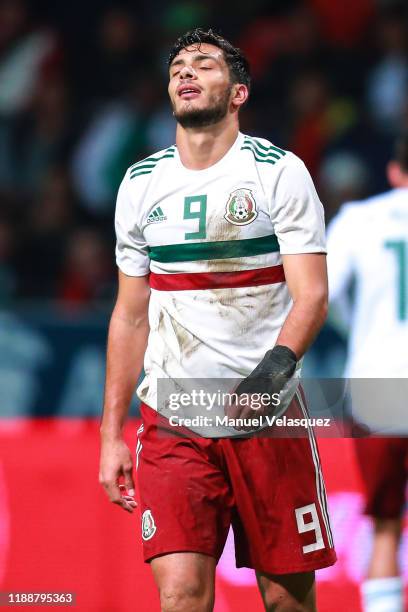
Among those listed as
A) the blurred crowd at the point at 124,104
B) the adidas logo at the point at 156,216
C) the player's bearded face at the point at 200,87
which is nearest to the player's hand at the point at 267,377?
the adidas logo at the point at 156,216

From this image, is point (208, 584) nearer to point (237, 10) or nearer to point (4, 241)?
point (4, 241)

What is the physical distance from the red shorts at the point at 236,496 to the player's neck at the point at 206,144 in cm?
80

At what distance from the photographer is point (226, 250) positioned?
386 centimetres

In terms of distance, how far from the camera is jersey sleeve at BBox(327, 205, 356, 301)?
4746 millimetres

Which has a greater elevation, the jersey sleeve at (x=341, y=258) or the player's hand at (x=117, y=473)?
the jersey sleeve at (x=341, y=258)

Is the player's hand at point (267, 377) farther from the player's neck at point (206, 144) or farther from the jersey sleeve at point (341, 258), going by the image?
the jersey sleeve at point (341, 258)

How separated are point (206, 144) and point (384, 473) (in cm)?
148

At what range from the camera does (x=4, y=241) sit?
8922 millimetres

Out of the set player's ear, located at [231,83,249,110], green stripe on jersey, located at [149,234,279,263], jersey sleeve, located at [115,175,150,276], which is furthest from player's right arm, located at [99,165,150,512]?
player's ear, located at [231,83,249,110]

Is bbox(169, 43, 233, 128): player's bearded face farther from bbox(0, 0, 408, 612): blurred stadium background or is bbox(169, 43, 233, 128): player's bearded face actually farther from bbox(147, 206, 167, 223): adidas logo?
bbox(0, 0, 408, 612): blurred stadium background

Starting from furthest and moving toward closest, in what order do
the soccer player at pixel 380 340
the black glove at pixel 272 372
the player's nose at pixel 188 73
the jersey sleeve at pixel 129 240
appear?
the soccer player at pixel 380 340
the jersey sleeve at pixel 129 240
the player's nose at pixel 188 73
the black glove at pixel 272 372

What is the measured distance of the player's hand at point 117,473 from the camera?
3910 millimetres

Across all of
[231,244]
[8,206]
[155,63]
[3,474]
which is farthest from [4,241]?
[231,244]

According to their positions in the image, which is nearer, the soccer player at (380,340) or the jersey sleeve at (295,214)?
the jersey sleeve at (295,214)
